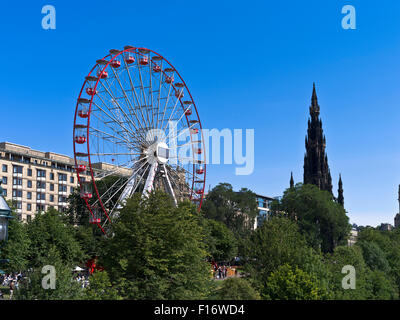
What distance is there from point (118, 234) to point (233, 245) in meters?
61.0

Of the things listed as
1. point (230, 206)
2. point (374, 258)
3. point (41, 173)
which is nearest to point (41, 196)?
point (41, 173)

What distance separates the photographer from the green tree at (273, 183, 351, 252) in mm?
117500

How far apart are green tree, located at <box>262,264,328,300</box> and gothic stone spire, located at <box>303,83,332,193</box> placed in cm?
13026

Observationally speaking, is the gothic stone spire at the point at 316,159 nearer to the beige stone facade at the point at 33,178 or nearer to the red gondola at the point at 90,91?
the beige stone facade at the point at 33,178

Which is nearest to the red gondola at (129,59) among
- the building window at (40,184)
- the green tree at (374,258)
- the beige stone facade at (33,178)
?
the green tree at (374,258)

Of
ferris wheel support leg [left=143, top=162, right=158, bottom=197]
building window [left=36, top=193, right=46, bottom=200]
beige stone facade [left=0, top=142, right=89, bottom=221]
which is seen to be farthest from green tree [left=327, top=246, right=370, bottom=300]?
building window [left=36, top=193, right=46, bottom=200]

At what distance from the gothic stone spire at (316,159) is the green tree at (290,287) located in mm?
130262

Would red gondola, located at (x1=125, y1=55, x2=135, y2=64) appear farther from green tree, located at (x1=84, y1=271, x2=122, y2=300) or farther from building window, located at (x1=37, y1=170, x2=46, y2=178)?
building window, located at (x1=37, y1=170, x2=46, y2=178)

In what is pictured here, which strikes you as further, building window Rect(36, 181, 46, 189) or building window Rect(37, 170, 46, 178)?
building window Rect(37, 170, 46, 178)

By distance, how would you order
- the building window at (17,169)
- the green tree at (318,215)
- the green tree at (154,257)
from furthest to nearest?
the building window at (17,169) → the green tree at (318,215) → the green tree at (154,257)

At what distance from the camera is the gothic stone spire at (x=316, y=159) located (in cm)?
17200

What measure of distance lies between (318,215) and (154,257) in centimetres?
8462
